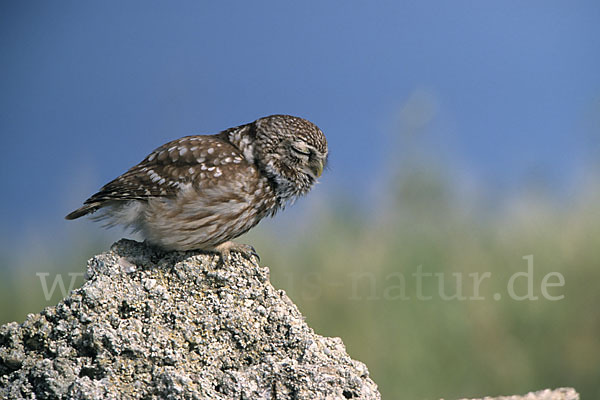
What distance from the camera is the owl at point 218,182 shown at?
3.22 m

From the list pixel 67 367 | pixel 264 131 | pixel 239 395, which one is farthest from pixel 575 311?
pixel 67 367

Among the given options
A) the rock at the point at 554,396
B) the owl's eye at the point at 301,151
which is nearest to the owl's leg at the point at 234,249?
the owl's eye at the point at 301,151

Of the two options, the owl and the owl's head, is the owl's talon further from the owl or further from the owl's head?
the owl's head

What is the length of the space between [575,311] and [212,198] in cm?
394

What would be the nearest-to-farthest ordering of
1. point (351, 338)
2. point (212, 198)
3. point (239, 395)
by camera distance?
point (239, 395) → point (212, 198) → point (351, 338)

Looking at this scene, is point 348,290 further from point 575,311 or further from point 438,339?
point 575,311

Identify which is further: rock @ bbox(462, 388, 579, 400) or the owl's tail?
the owl's tail

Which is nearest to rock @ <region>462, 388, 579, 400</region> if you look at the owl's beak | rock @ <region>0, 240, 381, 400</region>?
rock @ <region>0, 240, 381, 400</region>

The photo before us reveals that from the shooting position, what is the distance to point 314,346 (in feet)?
8.52

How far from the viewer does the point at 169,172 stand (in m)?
3.32

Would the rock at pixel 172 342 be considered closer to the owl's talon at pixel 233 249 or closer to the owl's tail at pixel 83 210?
the owl's talon at pixel 233 249

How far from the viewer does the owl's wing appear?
10.6ft

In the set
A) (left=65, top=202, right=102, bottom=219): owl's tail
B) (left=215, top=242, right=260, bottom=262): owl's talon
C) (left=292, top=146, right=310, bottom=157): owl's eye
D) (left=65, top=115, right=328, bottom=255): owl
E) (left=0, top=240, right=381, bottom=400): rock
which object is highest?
(left=292, top=146, right=310, bottom=157): owl's eye

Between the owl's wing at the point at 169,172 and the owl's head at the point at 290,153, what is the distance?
15 cm
